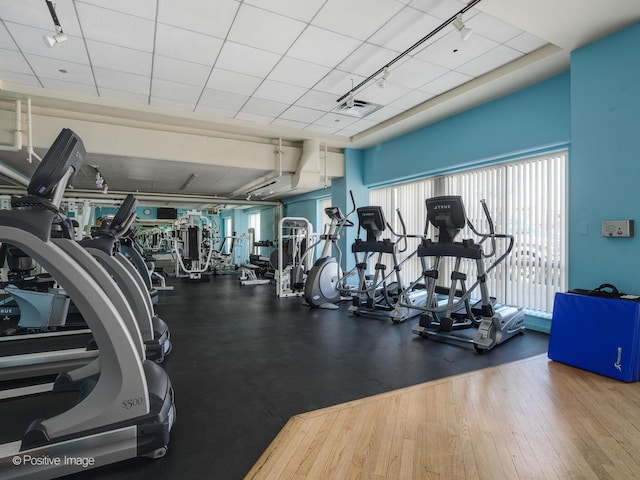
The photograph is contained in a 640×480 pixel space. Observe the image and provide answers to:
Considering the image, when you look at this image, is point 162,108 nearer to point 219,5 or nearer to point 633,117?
point 219,5

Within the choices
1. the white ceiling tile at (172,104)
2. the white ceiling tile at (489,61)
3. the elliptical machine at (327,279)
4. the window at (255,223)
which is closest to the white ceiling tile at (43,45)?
the white ceiling tile at (172,104)

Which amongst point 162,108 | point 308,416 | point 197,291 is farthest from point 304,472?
point 197,291

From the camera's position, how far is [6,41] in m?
3.55

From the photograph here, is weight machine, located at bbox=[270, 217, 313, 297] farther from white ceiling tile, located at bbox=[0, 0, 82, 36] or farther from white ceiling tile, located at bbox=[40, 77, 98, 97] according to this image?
white ceiling tile, located at bbox=[0, 0, 82, 36]

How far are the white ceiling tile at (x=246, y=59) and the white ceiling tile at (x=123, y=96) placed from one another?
1.68 meters

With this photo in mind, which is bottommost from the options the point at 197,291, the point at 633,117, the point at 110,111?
the point at 197,291

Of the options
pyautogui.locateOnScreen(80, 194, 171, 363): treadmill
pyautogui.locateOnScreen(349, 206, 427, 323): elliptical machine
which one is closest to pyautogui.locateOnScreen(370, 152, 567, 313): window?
pyautogui.locateOnScreen(349, 206, 427, 323): elliptical machine

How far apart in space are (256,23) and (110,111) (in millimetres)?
3473

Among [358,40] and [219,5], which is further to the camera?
[358,40]

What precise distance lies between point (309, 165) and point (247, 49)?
3376 mm

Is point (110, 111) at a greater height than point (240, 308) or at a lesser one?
greater

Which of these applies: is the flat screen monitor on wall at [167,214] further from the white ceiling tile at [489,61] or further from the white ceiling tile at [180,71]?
the white ceiling tile at [489,61]

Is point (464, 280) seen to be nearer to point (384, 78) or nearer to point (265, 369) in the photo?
point (265, 369)

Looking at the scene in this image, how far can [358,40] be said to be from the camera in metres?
3.56
